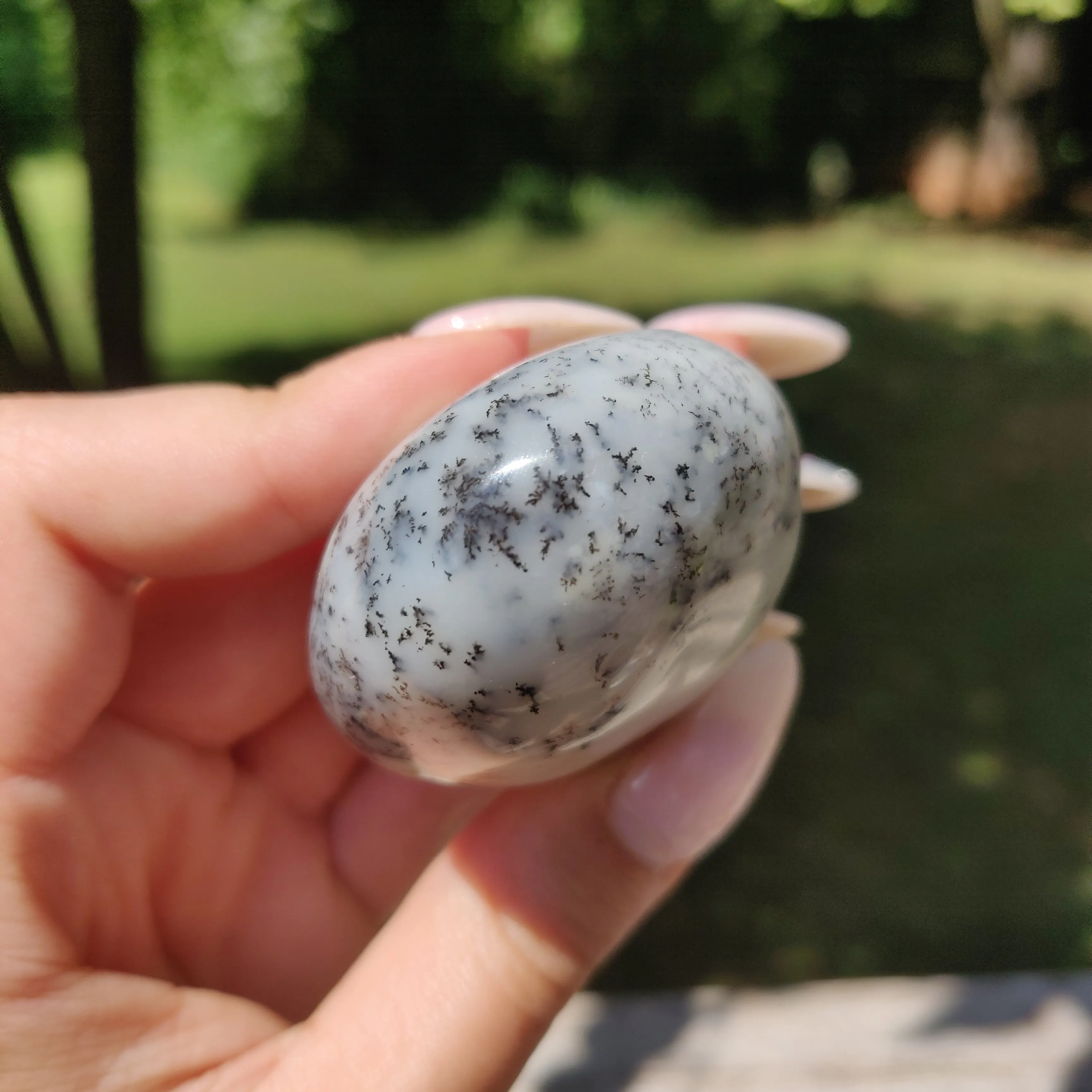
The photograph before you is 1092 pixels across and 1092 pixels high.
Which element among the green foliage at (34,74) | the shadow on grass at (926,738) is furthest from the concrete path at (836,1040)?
the green foliage at (34,74)

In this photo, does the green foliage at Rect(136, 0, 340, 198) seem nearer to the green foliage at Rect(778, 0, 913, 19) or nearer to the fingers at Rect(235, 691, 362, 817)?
the fingers at Rect(235, 691, 362, 817)

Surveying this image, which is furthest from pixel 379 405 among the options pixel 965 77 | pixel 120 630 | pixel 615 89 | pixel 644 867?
pixel 965 77

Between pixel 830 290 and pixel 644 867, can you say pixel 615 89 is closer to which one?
pixel 830 290

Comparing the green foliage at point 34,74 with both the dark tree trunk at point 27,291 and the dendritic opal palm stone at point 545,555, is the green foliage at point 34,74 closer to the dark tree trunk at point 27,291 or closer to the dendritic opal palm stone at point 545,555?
the dark tree trunk at point 27,291

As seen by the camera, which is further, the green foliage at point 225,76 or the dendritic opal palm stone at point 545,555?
the green foliage at point 225,76

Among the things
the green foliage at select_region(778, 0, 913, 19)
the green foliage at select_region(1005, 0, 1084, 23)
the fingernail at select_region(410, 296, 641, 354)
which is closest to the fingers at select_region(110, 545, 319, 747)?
the fingernail at select_region(410, 296, 641, 354)

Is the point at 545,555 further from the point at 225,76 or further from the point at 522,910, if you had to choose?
the point at 225,76

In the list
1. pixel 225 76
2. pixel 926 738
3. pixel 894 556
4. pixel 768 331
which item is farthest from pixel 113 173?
pixel 225 76

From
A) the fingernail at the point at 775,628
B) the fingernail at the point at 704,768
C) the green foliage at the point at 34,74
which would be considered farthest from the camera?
the green foliage at the point at 34,74
